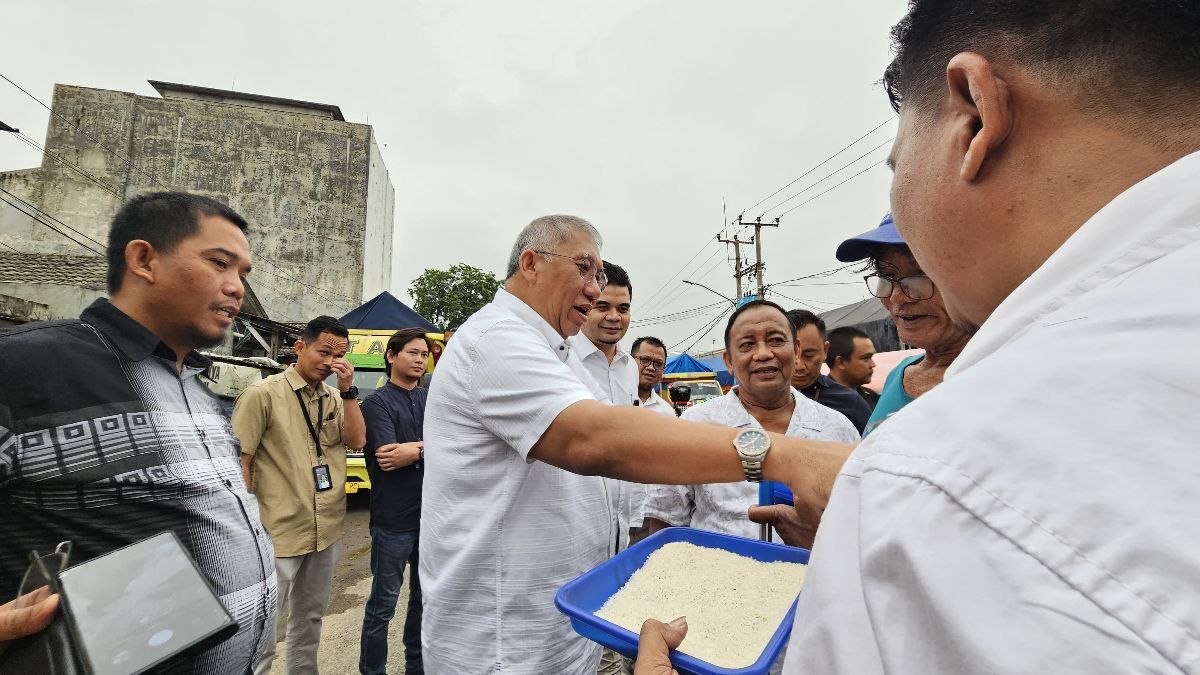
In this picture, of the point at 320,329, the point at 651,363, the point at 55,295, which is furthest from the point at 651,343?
the point at 55,295

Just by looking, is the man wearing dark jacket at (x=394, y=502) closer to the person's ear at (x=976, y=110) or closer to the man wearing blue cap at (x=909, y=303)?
the man wearing blue cap at (x=909, y=303)

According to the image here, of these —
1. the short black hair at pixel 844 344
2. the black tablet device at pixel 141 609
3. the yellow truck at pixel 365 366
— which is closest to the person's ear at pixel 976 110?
the black tablet device at pixel 141 609

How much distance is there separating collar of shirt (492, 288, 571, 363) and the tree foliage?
2933 cm

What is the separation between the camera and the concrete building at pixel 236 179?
21.0 m

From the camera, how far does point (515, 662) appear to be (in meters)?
1.70

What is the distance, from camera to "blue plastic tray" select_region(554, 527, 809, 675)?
118 cm

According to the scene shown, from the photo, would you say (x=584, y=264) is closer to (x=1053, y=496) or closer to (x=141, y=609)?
(x=141, y=609)

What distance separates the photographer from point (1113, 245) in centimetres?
47

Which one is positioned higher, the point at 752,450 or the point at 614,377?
the point at 614,377

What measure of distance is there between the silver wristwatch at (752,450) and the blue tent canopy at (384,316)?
9647 mm

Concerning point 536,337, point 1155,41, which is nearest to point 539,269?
point 536,337

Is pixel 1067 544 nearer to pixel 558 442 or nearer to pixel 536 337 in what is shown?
pixel 558 442

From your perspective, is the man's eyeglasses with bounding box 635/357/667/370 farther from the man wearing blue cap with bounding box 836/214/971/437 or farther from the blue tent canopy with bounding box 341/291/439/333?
the blue tent canopy with bounding box 341/291/439/333

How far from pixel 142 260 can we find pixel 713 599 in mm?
2253
